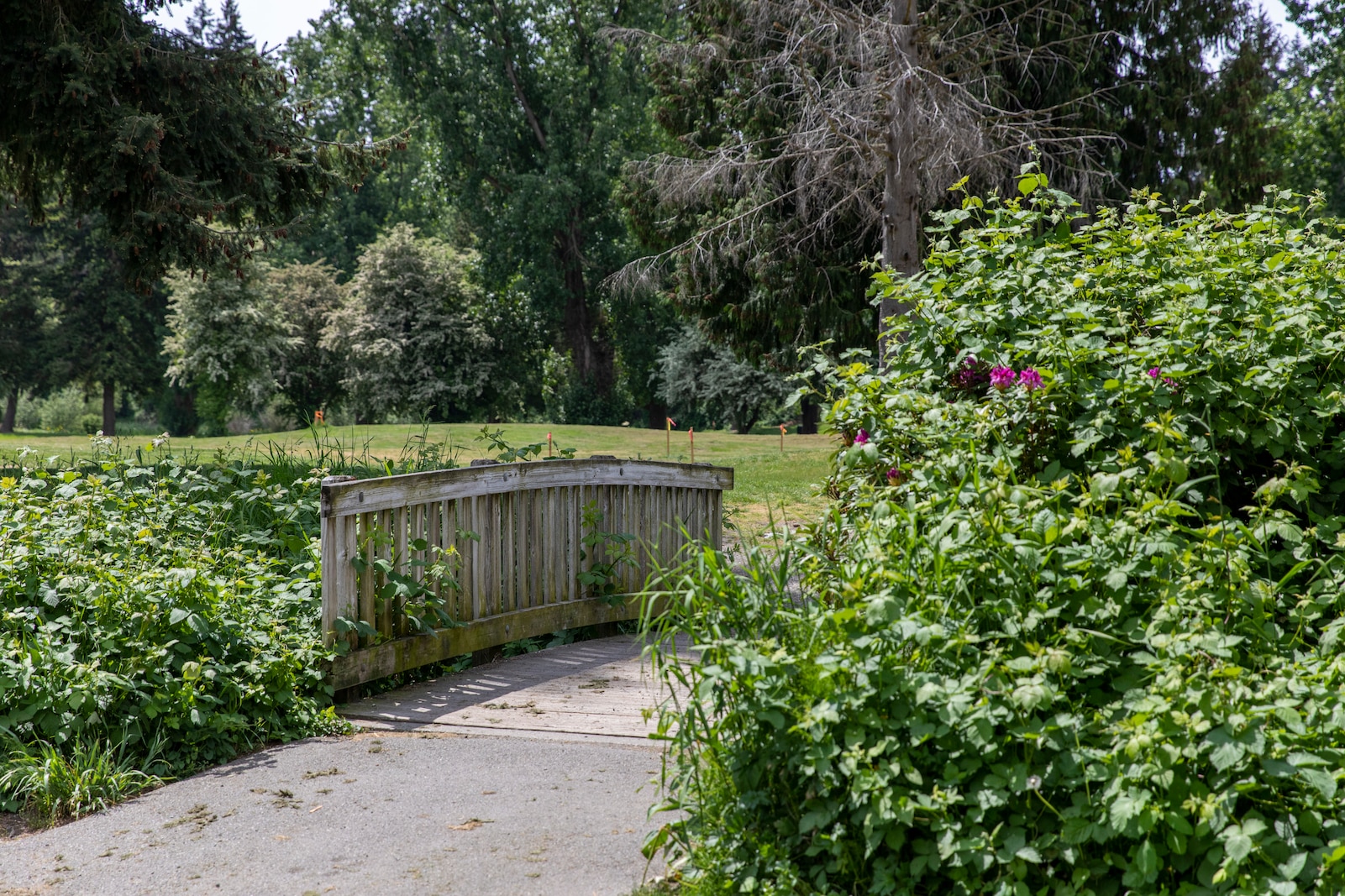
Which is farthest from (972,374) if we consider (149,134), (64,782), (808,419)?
(808,419)

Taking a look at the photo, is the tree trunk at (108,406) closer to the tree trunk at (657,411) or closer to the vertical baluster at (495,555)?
the tree trunk at (657,411)

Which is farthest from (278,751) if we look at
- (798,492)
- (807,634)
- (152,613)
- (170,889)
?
(798,492)

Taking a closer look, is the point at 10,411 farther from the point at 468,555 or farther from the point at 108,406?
the point at 468,555

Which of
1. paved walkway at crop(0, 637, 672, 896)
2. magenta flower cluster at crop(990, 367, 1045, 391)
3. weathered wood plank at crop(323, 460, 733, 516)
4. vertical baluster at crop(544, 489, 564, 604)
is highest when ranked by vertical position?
magenta flower cluster at crop(990, 367, 1045, 391)

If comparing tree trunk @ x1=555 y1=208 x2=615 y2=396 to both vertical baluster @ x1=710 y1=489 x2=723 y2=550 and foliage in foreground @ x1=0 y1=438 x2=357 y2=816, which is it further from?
foliage in foreground @ x1=0 y1=438 x2=357 y2=816

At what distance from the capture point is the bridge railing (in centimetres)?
534

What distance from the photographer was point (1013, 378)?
157 inches

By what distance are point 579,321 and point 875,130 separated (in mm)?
30199

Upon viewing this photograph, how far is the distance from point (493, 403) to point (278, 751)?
110 feet

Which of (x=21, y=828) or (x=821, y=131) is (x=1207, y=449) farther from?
(x=821, y=131)

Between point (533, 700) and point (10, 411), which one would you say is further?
point (10, 411)

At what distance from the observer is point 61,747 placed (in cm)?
436

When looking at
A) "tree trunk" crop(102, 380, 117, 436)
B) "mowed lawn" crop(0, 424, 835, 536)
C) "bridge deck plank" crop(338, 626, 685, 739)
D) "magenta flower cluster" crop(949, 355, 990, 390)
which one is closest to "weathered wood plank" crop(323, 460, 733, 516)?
"bridge deck plank" crop(338, 626, 685, 739)

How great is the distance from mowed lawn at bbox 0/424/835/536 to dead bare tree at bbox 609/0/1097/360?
385 centimetres
